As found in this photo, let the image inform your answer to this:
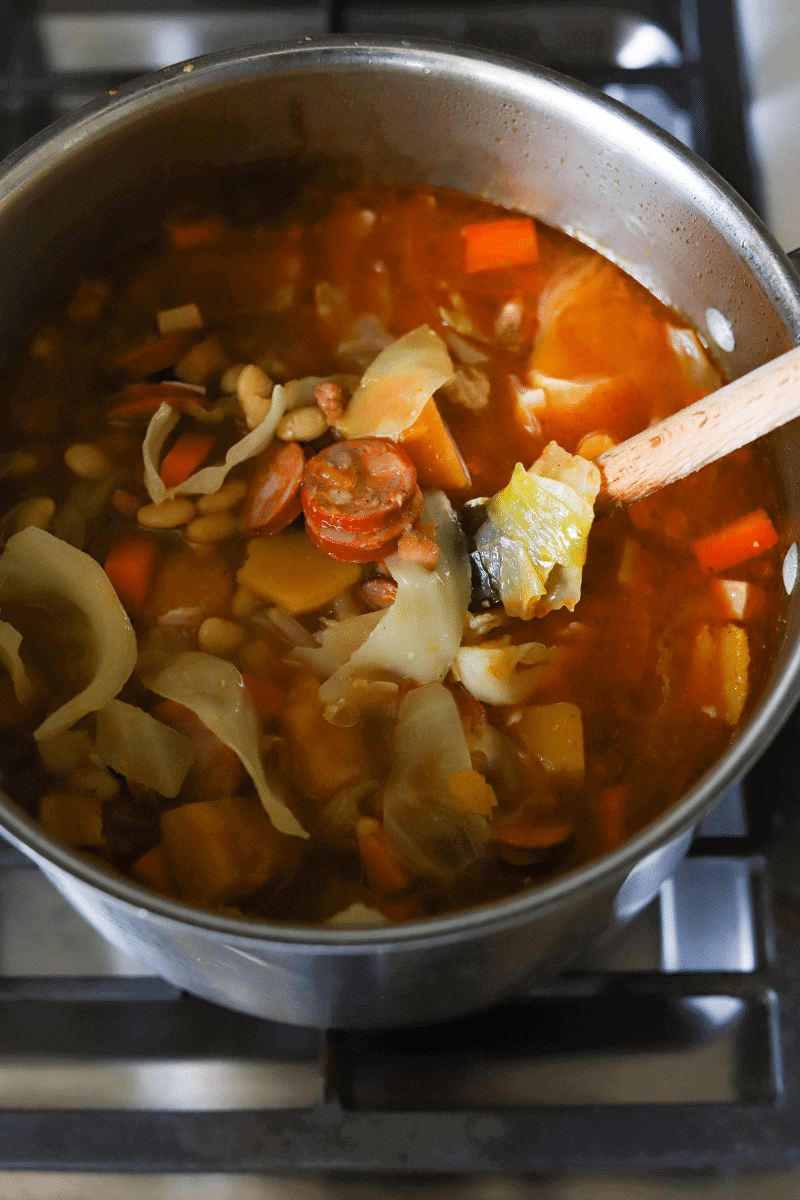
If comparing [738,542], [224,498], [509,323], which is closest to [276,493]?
[224,498]

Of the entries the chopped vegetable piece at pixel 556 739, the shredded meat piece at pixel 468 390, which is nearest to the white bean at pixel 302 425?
the shredded meat piece at pixel 468 390

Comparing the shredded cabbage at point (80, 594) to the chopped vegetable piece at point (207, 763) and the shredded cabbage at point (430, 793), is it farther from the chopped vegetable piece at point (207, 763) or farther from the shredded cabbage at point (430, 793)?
the shredded cabbage at point (430, 793)

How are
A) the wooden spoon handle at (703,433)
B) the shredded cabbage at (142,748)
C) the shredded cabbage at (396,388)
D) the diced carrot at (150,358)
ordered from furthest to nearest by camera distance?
1. the diced carrot at (150,358)
2. the shredded cabbage at (396,388)
3. the shredded cabbage at (142,748)
4. the wooden spoon handle at (703,433)

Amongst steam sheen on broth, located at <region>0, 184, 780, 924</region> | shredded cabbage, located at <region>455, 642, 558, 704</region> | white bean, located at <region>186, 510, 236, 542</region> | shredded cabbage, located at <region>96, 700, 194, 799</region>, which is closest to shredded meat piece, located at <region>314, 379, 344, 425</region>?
steam sheen on broth, located at <region>0, 184, 780, 924</region>

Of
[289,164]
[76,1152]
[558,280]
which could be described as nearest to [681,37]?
[558,280]

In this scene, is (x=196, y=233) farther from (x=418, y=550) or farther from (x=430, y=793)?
(x=430, y=793)

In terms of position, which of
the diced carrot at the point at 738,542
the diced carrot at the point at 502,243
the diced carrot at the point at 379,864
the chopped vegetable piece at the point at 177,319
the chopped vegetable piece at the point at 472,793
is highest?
the diced carrot at the point at 502,243

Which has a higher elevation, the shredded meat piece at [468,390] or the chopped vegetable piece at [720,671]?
the shredded meat piece at [468,390]
